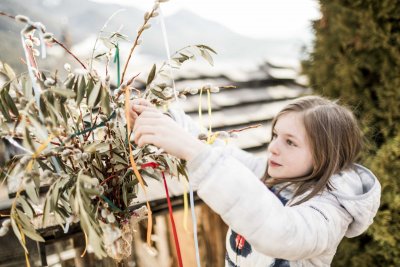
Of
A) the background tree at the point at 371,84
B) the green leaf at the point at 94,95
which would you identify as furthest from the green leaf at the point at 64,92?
the background tree at the point at 371,84

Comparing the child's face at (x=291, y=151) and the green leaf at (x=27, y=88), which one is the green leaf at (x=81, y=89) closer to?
the green leaf at (x=27, y=88)

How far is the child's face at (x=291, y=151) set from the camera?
1.25 meters

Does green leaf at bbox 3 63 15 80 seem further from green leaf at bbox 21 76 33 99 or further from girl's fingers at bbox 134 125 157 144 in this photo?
girl's fingers at bbox 134 125 157 144

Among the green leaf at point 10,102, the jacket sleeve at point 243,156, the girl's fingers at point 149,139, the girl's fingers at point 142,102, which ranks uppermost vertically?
the green leaf at point 10,102

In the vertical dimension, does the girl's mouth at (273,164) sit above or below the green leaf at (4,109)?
below

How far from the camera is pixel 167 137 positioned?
2.77 feet

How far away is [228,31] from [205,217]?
9.62 ft

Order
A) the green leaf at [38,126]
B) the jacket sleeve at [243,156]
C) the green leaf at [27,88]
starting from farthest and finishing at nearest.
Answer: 1. the jacket sleeve at [243,156]
2. the green leaf at [27,88]
3. the green leaf at [38,126]

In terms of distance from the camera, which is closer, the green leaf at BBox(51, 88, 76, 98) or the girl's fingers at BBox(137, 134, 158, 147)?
the green leaf at BBox(51, 88, 76, 98)

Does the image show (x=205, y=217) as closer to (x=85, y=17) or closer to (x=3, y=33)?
(x=3, y=33)

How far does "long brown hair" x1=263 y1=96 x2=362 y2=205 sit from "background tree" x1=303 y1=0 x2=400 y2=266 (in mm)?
547

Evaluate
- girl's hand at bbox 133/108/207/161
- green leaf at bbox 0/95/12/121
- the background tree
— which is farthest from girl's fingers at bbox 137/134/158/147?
the background tree

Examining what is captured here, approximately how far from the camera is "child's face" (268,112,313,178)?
4.11 ft

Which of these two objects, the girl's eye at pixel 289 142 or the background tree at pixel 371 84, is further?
the background tree at pixel 371 84
